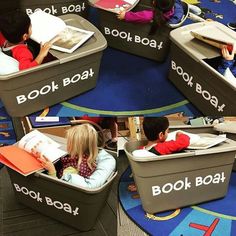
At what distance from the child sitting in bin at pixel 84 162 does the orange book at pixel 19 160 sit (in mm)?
19

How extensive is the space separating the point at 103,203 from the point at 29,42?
617mm

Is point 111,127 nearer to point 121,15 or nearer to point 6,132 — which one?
point 6,132

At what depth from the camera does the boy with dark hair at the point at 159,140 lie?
949 mm

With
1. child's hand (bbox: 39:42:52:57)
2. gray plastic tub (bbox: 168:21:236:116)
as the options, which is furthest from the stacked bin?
child's hand (bbox: 39:42:52:57)

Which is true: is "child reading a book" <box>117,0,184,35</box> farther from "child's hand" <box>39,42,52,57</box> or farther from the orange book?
the orange book

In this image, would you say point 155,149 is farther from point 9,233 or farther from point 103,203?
point 9,233

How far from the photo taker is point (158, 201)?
1047 mm

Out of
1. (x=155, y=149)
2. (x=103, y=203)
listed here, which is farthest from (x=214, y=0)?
(x=103, y=203)

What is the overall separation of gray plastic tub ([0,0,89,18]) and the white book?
0.72 metres

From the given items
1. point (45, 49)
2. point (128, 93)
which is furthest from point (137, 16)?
point (45, 49)

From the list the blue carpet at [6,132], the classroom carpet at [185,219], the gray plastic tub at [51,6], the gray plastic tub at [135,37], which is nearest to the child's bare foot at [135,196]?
the classroom carpet at [185,219]

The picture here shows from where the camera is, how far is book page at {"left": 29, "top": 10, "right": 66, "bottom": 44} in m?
1.22

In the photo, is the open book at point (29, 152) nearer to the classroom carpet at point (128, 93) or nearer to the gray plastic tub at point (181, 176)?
the gray plastic tub at point (181, 176)

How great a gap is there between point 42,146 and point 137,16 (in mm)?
687
